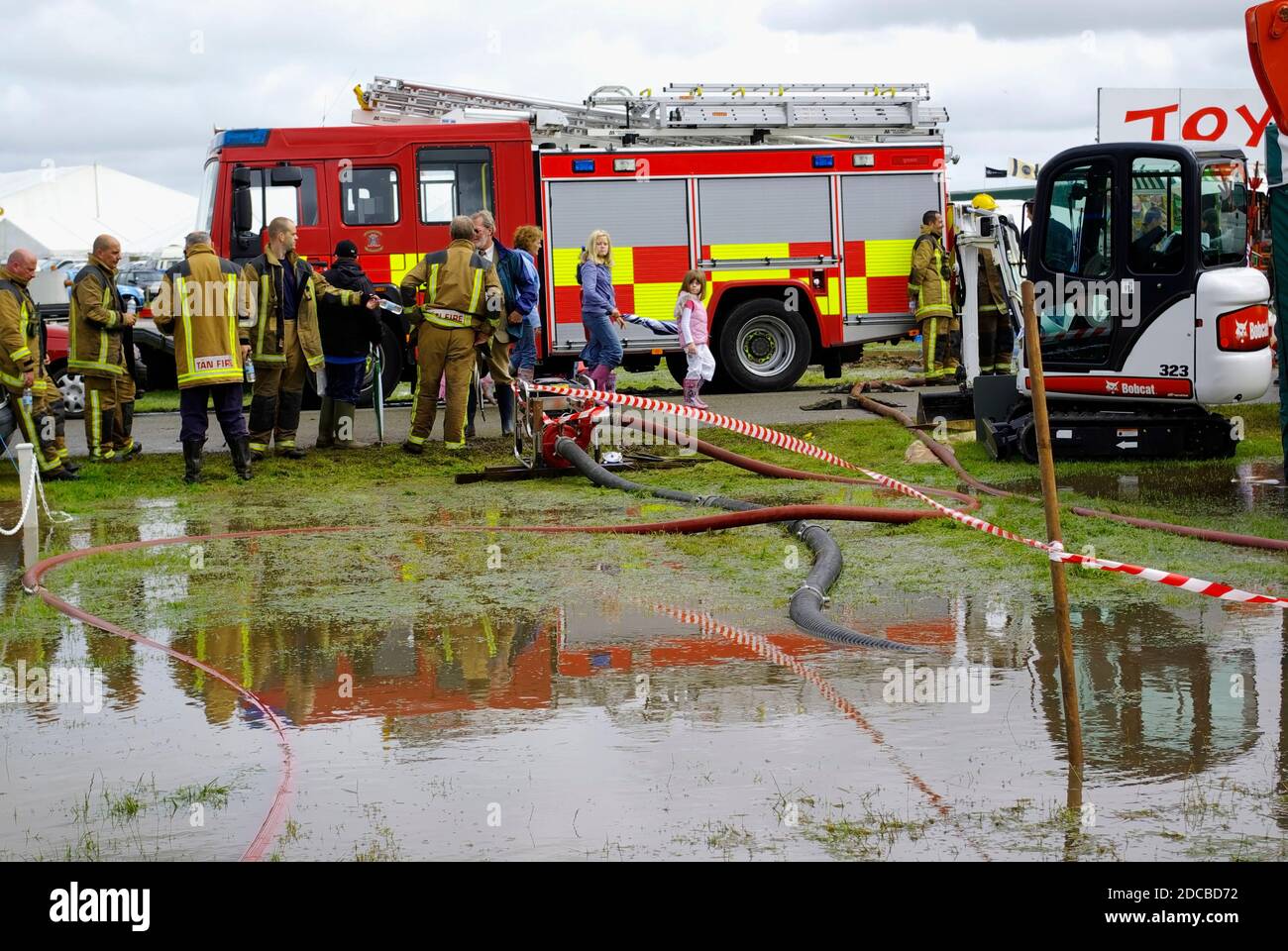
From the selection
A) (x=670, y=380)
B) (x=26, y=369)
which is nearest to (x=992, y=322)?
(x=670, y=380)

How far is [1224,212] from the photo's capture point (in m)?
11.0

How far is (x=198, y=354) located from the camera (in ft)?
36.5

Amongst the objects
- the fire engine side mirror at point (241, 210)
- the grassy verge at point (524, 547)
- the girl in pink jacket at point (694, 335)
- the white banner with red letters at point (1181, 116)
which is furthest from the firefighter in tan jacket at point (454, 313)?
the white banner with red letters at point (1181, 116)

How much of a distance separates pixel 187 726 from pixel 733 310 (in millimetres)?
12550

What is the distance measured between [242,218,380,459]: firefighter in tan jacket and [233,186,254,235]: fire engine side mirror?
10.5 feet

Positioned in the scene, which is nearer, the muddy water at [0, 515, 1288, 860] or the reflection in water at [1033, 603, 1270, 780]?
the muddy water at [0, 515, 1288, 860]

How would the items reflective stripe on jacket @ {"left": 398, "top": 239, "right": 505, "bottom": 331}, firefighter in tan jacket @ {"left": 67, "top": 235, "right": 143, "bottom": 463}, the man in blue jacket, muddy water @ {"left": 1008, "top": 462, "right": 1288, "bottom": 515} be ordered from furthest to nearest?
the man in blue jacket, reflective stripe on jacket @ {"left": 398, "top": 239, "right": 505, "bottom": 331}, firefighter in tan jacket @ {"left": 67, "top": 235, "right": 143, "bottom": 463}, muddy water @ {"left": 1008, "top": 462, "right": 1288, "bottom": 515}

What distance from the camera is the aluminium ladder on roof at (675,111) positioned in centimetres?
1689

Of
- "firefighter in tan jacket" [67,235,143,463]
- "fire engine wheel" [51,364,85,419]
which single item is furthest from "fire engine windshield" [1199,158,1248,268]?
"fire engine wheel" [51,364,85,419]

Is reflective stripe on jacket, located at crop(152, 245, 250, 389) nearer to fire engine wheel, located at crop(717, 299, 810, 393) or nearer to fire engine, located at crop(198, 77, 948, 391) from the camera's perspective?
fire engine, located at crop(198, 77, 948, 391)

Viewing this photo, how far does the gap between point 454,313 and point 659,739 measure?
7.55m

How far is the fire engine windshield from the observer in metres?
10.9

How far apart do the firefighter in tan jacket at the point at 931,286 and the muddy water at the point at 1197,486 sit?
5.68 meters

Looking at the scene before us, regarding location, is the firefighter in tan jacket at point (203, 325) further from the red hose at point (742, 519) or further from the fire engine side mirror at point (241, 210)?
the fire engine side mirror at point (241, 210)
